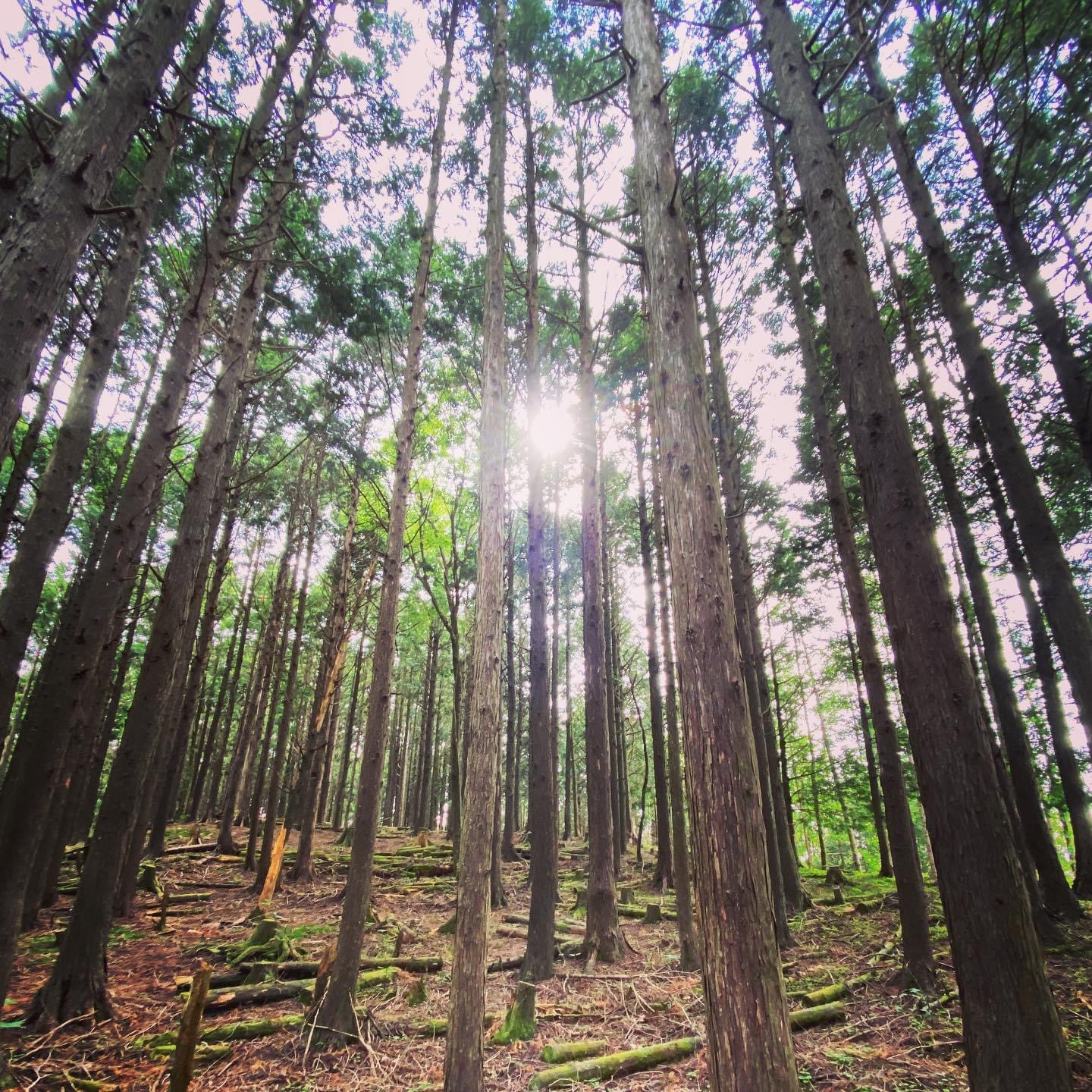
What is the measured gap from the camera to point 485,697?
436 centimetres

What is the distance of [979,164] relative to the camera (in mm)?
7129

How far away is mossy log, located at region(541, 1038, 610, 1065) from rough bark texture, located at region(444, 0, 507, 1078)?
45.1 inches

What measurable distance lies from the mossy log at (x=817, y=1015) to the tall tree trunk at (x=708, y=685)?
4076 mm

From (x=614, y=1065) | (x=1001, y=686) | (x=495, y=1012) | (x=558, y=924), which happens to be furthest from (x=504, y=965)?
(x=1001, y=686)

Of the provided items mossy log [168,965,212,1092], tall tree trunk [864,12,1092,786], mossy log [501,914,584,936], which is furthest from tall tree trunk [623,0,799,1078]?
mossy log [501,914,584,936]

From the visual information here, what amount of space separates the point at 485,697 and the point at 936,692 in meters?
3.19

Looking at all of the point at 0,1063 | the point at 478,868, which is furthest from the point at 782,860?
the point at 0,1063

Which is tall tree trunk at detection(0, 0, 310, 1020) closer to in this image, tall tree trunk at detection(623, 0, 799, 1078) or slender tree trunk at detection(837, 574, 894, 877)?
tall tree trunk at detection(623, 0, 799, 1078)

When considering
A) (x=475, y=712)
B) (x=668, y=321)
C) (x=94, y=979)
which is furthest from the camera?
(x=94, y=979)

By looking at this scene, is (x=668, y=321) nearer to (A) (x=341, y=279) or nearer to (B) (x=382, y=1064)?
(B) (x=382, y=1064)

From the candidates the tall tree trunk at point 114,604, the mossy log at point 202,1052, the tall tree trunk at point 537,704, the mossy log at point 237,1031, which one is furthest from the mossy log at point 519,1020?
the tall tree trunk at point 114,604

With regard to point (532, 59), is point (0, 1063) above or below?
below

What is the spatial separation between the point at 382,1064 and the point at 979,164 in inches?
490

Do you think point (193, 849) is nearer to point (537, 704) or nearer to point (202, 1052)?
point (202, 1052)
